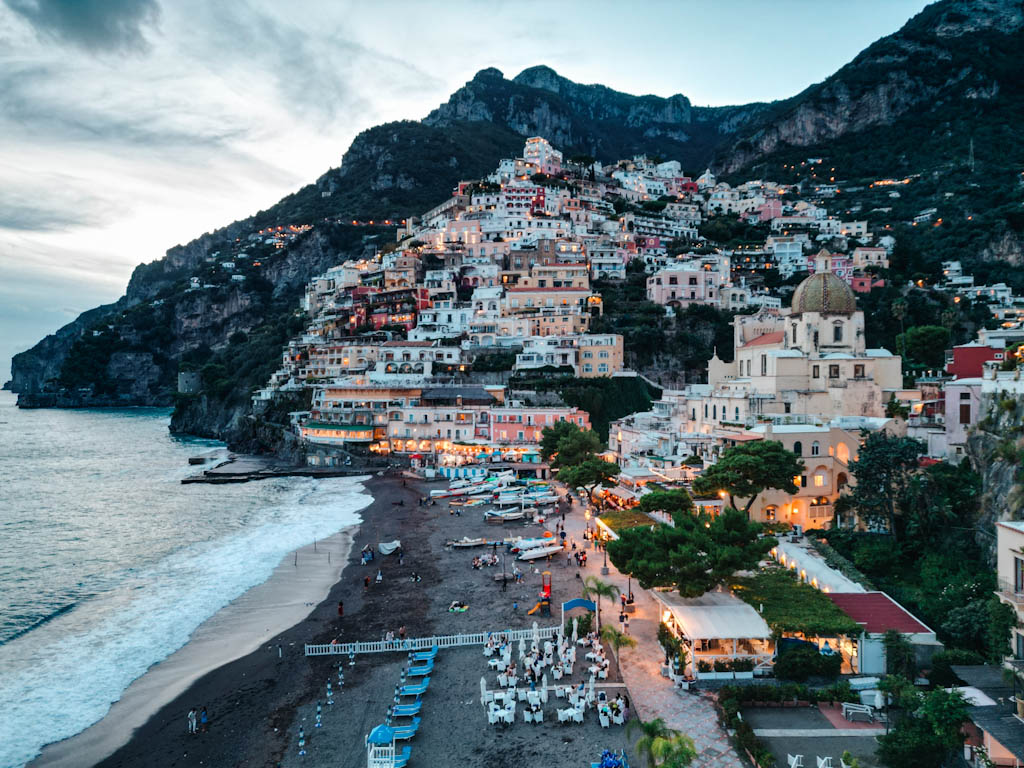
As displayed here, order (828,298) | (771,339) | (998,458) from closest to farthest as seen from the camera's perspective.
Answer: (998,458), (828,298), (771,339)

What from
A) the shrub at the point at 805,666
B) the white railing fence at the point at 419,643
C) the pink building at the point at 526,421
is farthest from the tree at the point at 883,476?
the pink building at the point at 526,421

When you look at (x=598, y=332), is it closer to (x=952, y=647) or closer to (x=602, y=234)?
(x=602, y=234)

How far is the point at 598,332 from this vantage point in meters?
77.4

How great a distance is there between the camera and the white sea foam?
19.9 metres

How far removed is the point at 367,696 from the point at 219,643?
896 cm

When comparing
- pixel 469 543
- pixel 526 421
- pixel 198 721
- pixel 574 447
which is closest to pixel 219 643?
pixel 198 721

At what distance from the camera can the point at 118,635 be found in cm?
2597

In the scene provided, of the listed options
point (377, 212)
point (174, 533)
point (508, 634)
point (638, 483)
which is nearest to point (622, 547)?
point (508, 634)

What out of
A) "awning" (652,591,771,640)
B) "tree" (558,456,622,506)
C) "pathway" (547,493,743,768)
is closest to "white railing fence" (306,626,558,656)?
"pathway" (547,493,743,768)

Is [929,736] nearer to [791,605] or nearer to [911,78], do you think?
[791,605]

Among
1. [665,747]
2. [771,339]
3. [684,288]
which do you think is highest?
[684,288]

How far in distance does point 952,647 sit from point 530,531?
23129 millimetres

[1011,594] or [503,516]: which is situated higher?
[1011,594]

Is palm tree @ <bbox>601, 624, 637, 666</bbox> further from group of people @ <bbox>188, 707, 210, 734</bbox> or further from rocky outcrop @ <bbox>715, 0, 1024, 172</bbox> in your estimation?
rocky outcrop @ <bbox>715, 0, 1024, 172</bbox>
